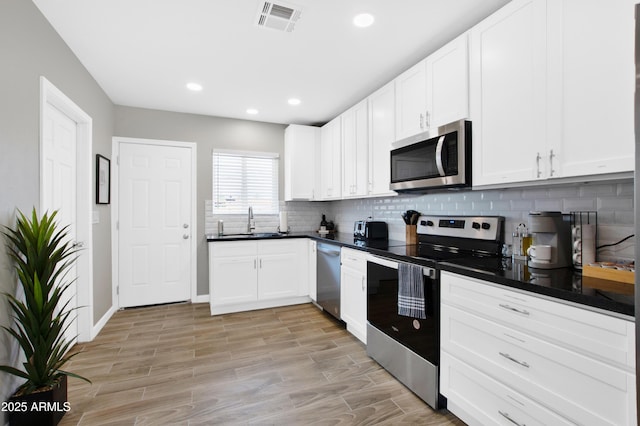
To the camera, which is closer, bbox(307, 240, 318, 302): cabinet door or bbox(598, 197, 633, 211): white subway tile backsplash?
bbox(598, 197, 633, 211): white subway tile backsplash

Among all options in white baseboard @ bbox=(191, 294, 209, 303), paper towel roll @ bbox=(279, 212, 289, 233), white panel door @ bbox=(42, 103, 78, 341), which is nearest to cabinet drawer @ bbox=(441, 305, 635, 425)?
white panel door @ bbox=(42, 103, 78, 341)

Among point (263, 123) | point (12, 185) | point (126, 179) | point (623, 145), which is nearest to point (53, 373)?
point (12, 185)

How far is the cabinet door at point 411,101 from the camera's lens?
8.01 feet

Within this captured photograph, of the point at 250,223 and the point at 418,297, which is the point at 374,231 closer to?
the point at 418,297

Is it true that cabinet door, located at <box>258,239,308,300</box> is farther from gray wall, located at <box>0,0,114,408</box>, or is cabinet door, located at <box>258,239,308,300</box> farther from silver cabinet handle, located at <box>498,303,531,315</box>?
silver cabinet handle, located at <box>498,303,531,315</box>

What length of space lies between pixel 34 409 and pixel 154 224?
2600 mm

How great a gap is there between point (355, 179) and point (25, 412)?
3.07m

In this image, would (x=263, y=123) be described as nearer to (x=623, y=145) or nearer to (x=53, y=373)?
(x=53, y=373)

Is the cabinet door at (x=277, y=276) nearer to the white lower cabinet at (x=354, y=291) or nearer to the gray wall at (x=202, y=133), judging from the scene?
the gray wall at (x=202, y=133)

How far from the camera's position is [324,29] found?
2232mm

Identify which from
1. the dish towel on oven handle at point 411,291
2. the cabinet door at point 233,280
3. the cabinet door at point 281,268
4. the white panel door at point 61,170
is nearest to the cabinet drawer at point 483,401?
the dish towel on oven handle at point 411,291

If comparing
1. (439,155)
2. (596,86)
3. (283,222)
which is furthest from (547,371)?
(283,222)

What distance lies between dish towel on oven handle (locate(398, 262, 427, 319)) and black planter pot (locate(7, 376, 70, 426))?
83.8 inches

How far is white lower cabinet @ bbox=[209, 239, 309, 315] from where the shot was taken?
145 inches
